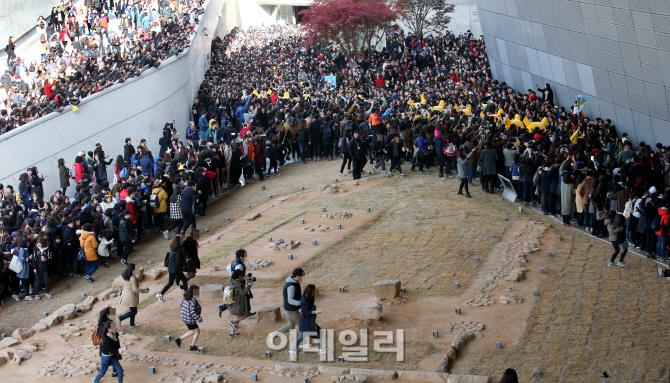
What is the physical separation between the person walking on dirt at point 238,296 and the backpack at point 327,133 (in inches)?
483

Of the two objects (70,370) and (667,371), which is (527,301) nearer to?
(667,371)

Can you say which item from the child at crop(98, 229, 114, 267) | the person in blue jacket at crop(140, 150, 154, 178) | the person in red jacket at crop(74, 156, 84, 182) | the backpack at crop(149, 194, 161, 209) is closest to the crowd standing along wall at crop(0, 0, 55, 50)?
the person in red jacket at crop(74, 156, 84, 182)

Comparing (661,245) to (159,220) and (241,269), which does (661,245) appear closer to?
(241,269)

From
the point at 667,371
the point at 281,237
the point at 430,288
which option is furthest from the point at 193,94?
the point at 667,371

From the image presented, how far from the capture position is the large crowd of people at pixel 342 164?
1569cm

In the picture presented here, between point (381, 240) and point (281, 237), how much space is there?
241 centimetres

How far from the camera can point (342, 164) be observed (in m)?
22.5

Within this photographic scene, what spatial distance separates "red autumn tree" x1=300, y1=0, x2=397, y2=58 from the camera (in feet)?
124

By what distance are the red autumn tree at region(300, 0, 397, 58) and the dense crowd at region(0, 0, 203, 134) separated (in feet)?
21.0

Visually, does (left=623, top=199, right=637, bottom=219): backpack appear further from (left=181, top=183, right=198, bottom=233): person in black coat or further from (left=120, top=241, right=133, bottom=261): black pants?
(left=120, top=241, right=133, bottom=261): black pants

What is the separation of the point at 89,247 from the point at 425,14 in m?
29.8

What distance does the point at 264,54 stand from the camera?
41.0m

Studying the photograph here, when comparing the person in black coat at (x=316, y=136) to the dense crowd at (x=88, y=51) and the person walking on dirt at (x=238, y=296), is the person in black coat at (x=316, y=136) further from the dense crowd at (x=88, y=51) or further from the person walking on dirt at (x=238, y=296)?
the person walking on dirt at (x=238, y=296)

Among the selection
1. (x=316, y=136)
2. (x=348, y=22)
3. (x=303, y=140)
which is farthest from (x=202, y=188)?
(x=348, y=22)
